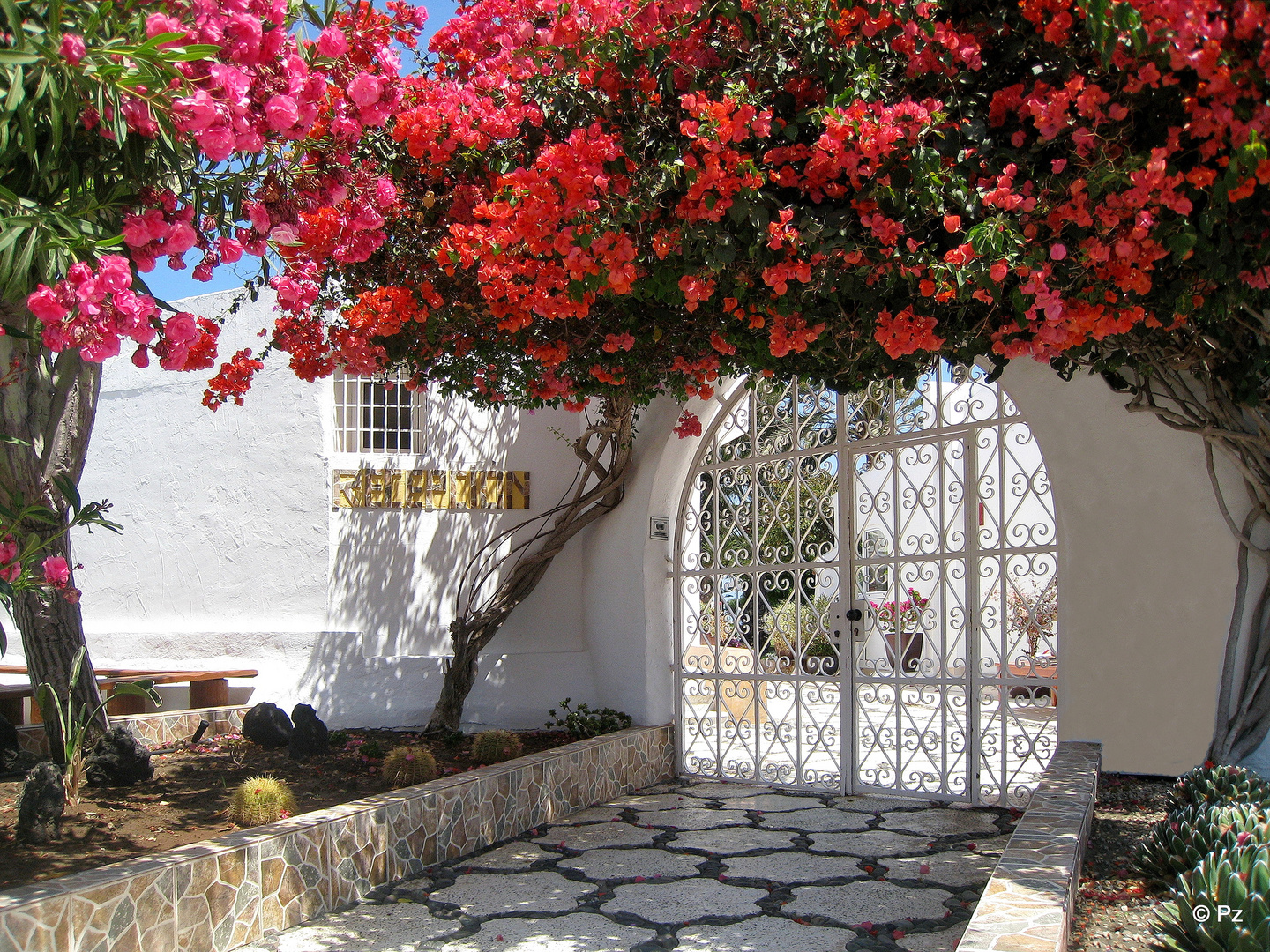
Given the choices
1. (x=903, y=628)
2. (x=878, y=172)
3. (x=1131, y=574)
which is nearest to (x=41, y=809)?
(x=878, y=172)

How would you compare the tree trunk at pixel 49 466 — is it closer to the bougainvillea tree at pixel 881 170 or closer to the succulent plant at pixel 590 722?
the bougainvillea tree at pixel 881 170

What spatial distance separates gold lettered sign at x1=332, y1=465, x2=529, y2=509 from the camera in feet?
27.2

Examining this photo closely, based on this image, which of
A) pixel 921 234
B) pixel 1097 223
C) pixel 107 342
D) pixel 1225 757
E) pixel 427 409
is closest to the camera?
pixel 107 342

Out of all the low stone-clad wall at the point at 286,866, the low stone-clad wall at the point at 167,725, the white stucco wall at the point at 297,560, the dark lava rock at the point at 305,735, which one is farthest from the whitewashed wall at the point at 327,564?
the low stone-clad wall at the point at 286,866

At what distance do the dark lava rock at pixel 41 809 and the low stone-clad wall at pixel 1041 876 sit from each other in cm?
393

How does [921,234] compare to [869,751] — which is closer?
[921,234]

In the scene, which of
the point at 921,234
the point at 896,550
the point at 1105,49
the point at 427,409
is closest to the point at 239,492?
the point at 427,409

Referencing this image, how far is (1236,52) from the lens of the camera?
2621mm

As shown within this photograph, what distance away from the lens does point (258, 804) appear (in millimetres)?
4844

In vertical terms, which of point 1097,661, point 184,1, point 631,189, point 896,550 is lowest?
point 1097,661

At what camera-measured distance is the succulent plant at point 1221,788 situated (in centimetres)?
394

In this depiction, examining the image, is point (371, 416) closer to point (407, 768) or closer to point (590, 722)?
point (590, 722)

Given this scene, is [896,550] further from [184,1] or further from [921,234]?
[184,1]

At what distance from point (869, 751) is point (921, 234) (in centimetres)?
430
